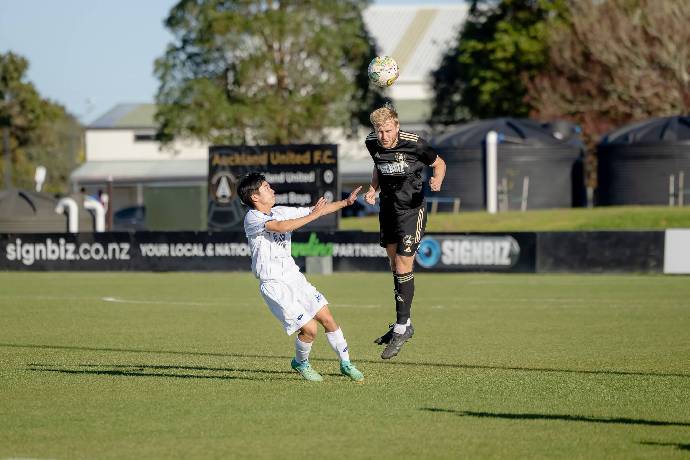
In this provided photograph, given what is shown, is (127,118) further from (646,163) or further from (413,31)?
(646,163)

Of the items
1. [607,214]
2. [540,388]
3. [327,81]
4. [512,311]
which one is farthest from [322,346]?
[327,81]

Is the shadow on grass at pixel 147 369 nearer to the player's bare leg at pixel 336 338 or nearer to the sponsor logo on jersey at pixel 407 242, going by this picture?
the player's bare leg at pixel 336 338

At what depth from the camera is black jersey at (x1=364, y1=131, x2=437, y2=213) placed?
476 inches

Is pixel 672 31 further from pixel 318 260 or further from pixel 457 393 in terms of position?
pixel 457 393

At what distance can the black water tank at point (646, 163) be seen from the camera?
155 feet

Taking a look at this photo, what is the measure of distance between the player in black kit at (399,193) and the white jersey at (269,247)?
47.8 inches

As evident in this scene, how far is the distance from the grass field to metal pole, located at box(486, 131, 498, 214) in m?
25.2

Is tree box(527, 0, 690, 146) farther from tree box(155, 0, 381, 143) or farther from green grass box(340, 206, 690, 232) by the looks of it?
green grass box(340, 206, 690, 232)

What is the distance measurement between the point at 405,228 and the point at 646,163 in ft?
122

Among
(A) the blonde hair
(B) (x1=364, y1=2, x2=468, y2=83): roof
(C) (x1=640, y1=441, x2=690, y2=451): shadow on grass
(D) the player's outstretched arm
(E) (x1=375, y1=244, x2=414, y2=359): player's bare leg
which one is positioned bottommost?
(C) (x1=640, y1=441, x2=690, y2=451): shadow on grass

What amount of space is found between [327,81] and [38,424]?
60.9 m

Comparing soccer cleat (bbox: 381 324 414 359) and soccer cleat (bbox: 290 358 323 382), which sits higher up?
soccer cleat (bbox: 381 324 414 359)

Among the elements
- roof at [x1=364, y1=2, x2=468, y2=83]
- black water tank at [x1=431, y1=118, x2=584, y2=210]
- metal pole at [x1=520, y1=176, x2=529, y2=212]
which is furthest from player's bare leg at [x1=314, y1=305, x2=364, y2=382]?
roof at [x1=364, y1=2, x2=468, y2=83]

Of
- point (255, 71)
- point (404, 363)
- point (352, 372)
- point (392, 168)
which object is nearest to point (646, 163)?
point (255, 71)
